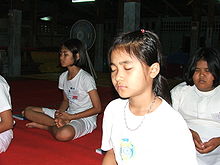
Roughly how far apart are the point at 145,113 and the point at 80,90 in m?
1.69

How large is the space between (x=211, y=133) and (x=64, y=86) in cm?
159

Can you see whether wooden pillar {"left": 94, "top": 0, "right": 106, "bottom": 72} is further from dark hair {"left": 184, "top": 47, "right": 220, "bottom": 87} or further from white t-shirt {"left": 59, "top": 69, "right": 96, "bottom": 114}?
dark hair {"left": 184, "top": 47, "right": 220, "bottom": 87}

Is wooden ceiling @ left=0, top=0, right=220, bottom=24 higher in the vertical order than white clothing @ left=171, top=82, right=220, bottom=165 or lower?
higher

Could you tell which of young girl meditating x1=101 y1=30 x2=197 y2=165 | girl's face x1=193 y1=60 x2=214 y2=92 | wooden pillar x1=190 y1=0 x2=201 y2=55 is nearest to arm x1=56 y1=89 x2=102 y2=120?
girl's face x1=193 y1=60 x2=214 y2=92

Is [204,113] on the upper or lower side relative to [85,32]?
lower

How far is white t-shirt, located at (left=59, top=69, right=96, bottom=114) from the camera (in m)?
2.89

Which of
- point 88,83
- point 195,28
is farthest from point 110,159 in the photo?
point 195,28

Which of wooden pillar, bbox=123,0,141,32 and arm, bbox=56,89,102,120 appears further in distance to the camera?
wooden pillar, bbox=123,0,141,32

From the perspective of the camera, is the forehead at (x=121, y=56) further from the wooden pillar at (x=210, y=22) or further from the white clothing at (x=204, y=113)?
the wooden pillar at (x=210, y=22)

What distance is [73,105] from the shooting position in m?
3.01

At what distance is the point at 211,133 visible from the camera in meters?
2.02

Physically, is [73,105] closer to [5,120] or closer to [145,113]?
[5,120]

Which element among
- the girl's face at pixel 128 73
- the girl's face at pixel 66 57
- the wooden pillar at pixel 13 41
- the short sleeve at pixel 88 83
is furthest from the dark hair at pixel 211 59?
the wooden pillar at pixel 13 41

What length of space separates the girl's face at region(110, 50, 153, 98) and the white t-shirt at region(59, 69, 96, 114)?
1629 mm
